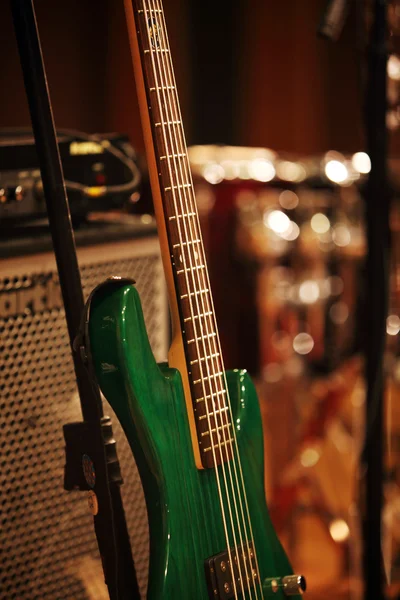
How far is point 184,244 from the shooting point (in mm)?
912

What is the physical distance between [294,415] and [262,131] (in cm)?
250

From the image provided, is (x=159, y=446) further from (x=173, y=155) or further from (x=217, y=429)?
(x=173, y=155)

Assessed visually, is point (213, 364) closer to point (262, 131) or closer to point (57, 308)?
point (57, 308)

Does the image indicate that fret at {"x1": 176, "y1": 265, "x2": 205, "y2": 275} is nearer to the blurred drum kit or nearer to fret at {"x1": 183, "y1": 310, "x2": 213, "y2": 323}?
fret at {"x1": 183, "y1": 310, "x2": 213, "y2": 323}

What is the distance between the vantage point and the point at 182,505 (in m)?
0.84

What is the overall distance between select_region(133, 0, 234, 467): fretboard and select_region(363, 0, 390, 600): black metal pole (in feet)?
1.56

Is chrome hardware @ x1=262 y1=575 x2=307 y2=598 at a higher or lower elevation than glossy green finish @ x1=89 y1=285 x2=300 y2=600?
lower

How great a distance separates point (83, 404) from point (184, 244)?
228mm

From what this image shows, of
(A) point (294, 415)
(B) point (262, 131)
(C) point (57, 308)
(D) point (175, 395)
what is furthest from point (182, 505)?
(B) point (262, 131)

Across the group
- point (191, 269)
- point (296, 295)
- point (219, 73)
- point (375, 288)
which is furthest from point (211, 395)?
point (219, 73)

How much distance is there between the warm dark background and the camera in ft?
11.3

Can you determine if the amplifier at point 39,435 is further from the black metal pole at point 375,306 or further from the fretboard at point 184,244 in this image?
the black metal pole at point 375,306

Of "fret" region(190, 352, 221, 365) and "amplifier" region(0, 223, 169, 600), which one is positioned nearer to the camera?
"fret" region(190, 352, 221, 365)

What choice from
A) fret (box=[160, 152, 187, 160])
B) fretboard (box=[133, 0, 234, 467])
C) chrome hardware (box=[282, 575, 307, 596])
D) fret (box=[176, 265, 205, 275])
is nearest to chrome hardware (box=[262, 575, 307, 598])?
chrome hardware (box=[282, 575, 307, 596])
